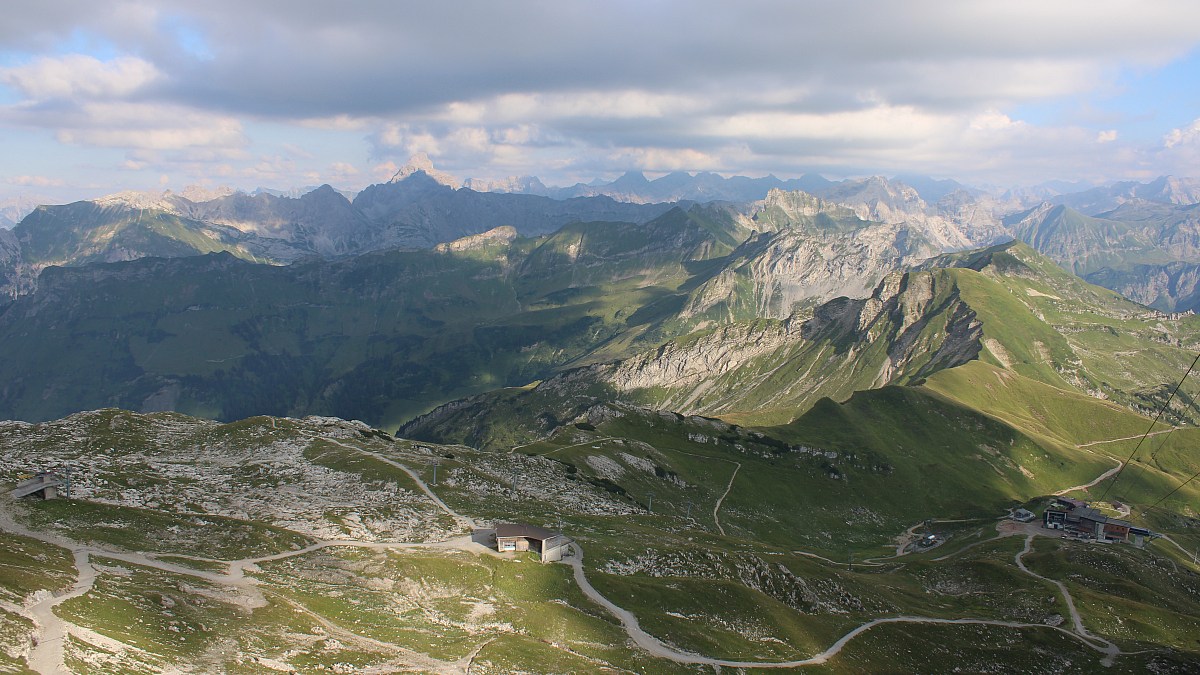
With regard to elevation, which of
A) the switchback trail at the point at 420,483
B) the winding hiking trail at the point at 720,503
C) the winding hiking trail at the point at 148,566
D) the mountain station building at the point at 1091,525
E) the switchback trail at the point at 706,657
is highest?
the winding hiking trail at the point at 148,566

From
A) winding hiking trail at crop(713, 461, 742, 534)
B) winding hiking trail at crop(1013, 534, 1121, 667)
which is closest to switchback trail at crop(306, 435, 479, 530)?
winding hiking trail at crop(713, 461, 742, 534)

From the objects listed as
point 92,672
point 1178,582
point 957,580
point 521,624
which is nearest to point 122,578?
point 92,672

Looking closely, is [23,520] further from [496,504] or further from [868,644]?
[868,644]

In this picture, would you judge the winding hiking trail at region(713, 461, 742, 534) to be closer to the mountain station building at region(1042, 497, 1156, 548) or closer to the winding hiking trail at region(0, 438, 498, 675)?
the mountain station building at region(1042, 497, 1156, 548)

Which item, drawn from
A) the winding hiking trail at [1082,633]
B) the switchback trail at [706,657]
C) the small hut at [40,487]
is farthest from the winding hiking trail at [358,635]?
the small hut at [40,487]

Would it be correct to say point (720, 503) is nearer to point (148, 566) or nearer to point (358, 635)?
point (358, 635)

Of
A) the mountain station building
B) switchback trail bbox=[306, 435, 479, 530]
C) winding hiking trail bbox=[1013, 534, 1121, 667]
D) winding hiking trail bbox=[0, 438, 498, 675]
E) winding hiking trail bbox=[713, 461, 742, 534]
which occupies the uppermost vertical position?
winding hiking trail bbox=[0, 438, 498, 675]

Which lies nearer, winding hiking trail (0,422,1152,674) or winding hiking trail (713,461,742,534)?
winding hiking trail (0,422,1152,674)

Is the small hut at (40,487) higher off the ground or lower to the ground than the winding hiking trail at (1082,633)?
higher

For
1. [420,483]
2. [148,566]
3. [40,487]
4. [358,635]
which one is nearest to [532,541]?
[358,635]

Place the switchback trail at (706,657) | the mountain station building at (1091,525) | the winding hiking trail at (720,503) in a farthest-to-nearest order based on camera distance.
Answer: the winding hiking trail at (720,503) → the mountain station building at (1091,525) → the switchback trail at (706,657)

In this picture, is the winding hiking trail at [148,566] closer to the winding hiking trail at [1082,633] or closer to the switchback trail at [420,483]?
the switchback trail at [420,483]
